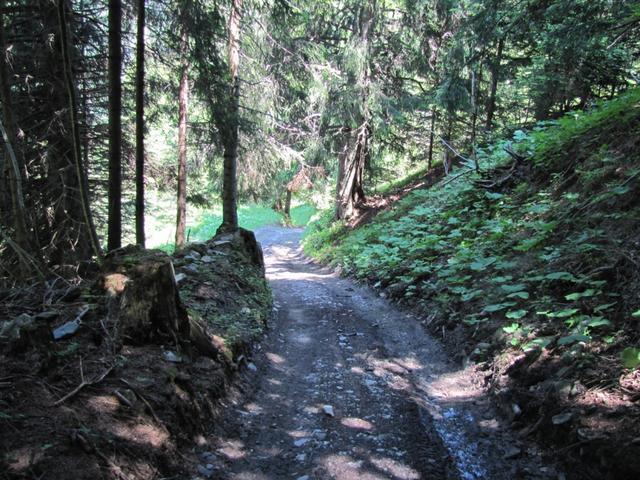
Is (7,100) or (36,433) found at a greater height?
(7,100)

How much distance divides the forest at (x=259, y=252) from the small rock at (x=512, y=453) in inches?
4.2

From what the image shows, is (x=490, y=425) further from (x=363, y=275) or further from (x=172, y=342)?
(x=363, y=275)

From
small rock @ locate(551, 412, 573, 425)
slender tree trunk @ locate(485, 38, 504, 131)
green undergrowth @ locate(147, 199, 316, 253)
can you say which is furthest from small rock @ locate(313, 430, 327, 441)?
green undergrowth @ locate(147, 199, 316, 253)

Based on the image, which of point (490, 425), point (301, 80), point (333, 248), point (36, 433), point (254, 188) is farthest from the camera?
point (333, 248)

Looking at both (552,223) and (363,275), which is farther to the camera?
A: (363,275)

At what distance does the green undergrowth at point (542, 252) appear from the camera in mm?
4422

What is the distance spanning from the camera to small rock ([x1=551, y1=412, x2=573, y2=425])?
348cm

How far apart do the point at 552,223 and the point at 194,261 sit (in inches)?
249

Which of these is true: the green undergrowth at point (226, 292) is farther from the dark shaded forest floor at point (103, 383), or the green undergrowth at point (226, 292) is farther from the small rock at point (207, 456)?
the small rock at point (207, 456)

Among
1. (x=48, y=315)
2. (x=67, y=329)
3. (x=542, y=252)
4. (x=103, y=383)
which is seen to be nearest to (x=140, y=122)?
(x=48, y=315)

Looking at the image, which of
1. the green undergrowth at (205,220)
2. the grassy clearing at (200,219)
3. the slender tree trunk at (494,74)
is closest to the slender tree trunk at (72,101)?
the slender tree trunk at (494,74)

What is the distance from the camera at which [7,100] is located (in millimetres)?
5484

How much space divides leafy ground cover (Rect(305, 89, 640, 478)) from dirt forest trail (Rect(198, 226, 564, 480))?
375 millimetres

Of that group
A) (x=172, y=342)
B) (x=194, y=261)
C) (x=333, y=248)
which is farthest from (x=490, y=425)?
(x=333, y=248)
